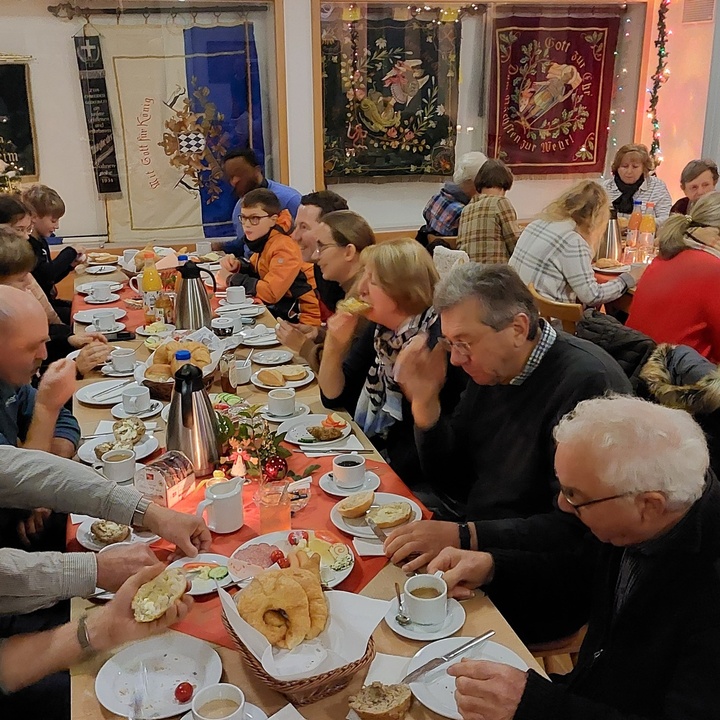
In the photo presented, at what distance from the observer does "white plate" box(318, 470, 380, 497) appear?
1900mm

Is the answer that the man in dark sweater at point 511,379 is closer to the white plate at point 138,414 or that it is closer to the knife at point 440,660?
the knife at point 440,660

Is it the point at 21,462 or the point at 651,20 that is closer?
the point at 21,462

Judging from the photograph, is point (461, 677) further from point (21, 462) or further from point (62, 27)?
point (62, 27)

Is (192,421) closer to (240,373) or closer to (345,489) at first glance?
(345,489)

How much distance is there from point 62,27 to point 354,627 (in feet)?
18.0

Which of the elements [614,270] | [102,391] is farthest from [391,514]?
[614,270]

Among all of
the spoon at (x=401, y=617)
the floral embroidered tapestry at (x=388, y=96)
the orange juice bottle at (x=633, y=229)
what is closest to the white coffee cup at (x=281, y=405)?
the spoon at (x=401, y=617)

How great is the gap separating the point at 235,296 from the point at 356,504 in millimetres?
2334

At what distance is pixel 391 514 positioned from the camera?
68.4 inches

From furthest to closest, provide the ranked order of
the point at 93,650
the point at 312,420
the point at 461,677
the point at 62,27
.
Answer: the point at 62,27
the point at 312,420
the point at 93,650
the point at 461,677

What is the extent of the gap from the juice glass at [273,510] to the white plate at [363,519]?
0.12 meters

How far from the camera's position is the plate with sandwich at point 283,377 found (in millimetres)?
2691

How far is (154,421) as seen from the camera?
240 cm

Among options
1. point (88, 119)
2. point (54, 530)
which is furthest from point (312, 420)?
point (88, 119)
